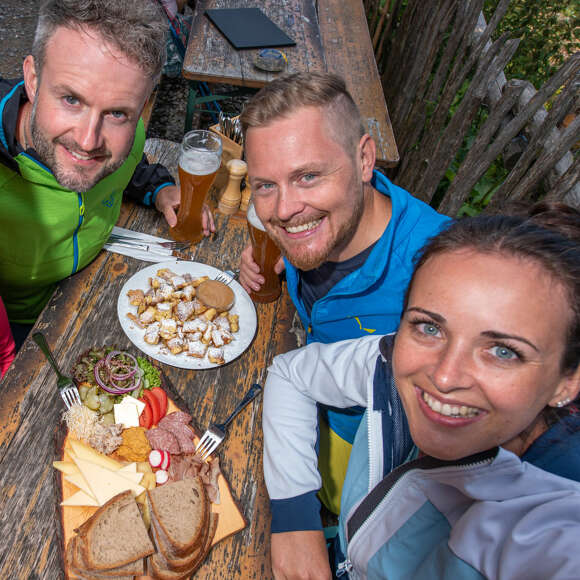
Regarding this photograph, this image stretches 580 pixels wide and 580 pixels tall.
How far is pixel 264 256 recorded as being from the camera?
2049 millimetres

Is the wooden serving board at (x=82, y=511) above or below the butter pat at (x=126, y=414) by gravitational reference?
below

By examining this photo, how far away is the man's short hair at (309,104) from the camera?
1.74m

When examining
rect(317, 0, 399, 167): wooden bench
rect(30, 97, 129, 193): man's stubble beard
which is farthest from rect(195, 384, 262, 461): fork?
rect(317, 0, 399, 167): wooden bench

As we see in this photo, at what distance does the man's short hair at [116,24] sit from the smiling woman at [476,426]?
134cm

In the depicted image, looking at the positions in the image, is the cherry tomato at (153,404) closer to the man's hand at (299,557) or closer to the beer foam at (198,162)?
the man's hand at (299,557)

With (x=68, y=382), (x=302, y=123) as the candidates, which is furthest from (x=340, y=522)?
(x=302, y=123)

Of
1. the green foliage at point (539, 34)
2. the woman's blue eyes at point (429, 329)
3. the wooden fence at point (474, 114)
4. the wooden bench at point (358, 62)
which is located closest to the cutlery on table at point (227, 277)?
the woman's blue eyes at point (429, 329)

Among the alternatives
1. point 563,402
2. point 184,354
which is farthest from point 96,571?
point 563,402

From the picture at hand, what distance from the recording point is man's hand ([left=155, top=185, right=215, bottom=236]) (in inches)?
89.4

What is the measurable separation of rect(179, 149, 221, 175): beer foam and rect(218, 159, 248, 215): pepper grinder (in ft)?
0.79

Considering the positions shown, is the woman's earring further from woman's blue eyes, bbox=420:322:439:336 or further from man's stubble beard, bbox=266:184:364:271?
man's stubble beard, bbox=266:184:364:271

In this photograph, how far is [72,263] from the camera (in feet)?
6.80

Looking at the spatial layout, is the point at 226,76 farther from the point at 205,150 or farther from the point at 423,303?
the point at 423,303

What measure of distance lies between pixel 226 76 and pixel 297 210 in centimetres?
204
